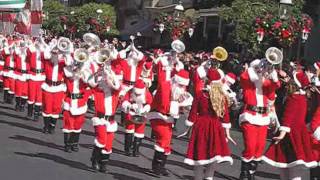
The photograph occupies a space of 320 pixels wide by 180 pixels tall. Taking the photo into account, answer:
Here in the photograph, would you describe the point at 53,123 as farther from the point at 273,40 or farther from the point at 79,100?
the point at 273,40

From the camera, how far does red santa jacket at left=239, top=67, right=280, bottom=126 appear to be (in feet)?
30.8

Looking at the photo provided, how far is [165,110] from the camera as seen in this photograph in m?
10.1

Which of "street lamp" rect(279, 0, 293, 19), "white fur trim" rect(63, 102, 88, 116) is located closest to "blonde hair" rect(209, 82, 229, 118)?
"white fur trim" rect(63, 102, 88, 116)

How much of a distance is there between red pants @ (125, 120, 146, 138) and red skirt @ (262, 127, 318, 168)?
3715 millimetres

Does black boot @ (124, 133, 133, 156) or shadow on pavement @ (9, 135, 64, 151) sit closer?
black boot @ (124, 133, 133, 156)

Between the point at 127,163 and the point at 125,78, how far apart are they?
3.13m

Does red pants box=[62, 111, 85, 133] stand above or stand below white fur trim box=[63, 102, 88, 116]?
below

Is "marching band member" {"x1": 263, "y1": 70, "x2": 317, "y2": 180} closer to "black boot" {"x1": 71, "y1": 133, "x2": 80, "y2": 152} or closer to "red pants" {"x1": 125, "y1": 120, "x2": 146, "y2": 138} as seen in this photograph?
"red pants" {"x1": 125, "y1": 120, "x2": 146, "y2": 138}

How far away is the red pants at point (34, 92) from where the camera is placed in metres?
15.0

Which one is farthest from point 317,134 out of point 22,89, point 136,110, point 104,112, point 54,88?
point 22,89

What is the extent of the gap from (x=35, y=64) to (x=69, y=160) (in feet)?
15.9

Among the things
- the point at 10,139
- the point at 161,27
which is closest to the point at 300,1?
the point at 161,27

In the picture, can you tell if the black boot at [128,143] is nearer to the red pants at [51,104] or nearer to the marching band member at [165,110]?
the marching band member at [165,110]

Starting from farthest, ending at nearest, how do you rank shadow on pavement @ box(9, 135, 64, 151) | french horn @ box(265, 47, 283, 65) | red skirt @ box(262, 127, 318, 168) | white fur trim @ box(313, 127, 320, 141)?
shadow on pavement @ box(9, 135, 64, 151), french horn @ box(265, 47, 283, 65), white fur trim @ box(313, 127, 320, 141), red skirt @ box(262, 127, 318, 168)
